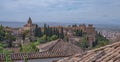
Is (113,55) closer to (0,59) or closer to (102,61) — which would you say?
(102,61)

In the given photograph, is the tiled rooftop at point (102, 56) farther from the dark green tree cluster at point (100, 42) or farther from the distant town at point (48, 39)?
the distant town at point (48, 39)

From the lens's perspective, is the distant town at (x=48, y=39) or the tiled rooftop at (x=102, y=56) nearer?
the tiled rooftop at (x=102, y=56)

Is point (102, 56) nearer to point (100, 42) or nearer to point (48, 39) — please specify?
point (100, 42)

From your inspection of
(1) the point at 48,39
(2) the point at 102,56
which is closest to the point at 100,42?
(1) the point at 48,39

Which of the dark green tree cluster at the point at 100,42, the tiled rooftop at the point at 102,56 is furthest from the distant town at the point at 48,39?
the tiled rooftop at the point at 102,56

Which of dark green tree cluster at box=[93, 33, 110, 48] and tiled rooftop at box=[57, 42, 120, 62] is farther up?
tiled rooftop at box=[57, 42, 120, 62]

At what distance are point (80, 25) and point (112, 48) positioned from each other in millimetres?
49810

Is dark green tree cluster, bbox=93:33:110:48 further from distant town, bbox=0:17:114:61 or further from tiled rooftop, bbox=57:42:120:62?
tiled rooftop, bbox=57:42:120:62

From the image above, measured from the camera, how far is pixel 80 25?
2092 inches

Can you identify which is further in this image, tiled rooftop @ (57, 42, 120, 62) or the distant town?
the distant town

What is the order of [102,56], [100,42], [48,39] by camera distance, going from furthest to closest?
[48,39], [100,42], [102,56]

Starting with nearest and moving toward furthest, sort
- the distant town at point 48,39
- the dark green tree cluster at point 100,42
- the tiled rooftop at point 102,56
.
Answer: the tiled rooftop at point 102,56 → the dark green tree cluster at point 100,42 → the distant town at point 48,39

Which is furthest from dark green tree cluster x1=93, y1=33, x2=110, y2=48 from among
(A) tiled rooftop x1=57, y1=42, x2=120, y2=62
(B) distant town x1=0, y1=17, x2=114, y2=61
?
(A) tiled rooftop x1=57, y1=42, x2=120, y2=62

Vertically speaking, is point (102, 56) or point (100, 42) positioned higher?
point (102, 56)
